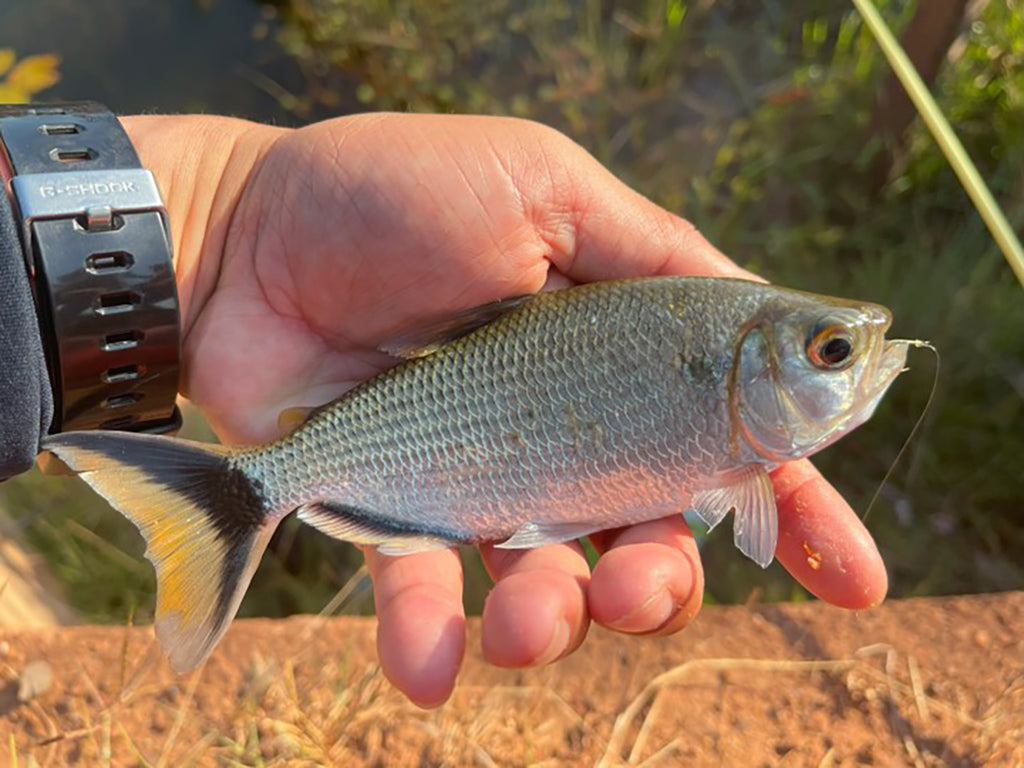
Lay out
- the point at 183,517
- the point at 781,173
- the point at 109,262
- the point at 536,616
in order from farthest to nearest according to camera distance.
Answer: the point at 781,173, the point at 109,262, the point at 183,517, the point at 536,616

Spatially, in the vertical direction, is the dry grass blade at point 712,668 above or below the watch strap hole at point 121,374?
below

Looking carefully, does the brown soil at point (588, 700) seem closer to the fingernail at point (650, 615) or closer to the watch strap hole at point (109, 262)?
the fingernail at point (650, 615)

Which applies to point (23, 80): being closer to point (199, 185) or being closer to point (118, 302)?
point (199, 185)

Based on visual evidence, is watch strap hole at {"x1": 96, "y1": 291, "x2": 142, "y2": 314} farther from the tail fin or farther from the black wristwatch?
the tail fin

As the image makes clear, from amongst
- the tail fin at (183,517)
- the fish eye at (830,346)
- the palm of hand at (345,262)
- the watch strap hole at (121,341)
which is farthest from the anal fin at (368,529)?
the fish eye at (830,346)

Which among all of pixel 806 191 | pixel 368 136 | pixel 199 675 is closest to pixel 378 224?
pixel 368 136

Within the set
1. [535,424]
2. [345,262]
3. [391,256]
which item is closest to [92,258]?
[345,262]

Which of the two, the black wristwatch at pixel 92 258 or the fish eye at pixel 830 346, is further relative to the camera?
the black wristwatch at pixel 92 258

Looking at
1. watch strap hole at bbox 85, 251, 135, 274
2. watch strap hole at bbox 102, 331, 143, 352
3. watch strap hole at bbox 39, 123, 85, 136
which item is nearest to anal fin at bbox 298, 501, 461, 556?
watch strap hole at bbox 102, 331, 143, 352
